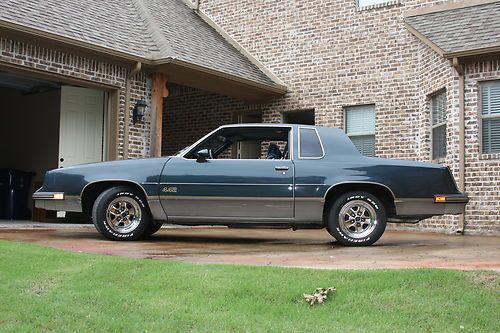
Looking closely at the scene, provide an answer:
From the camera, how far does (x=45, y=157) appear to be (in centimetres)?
1452

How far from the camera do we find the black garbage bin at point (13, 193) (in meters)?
14.3

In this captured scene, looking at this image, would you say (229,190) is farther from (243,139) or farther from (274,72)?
(274,72)

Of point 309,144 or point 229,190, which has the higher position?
point 309,144

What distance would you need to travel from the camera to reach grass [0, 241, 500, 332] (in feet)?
13.5

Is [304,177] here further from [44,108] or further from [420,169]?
[44,108]

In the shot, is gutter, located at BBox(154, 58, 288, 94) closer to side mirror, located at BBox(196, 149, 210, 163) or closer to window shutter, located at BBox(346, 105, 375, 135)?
window shutter, located at BBox(346, 105, 375, 135)

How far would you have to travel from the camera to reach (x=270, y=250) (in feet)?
24.3

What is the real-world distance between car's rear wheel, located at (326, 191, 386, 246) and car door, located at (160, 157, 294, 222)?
57cm

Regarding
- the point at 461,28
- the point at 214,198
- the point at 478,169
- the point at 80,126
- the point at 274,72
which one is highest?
the point at 461,28

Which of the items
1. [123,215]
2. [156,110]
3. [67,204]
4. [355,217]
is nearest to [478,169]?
[355,217]

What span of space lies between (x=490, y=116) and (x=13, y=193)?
10.5m

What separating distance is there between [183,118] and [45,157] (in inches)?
149

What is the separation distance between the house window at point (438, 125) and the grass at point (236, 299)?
7.45m

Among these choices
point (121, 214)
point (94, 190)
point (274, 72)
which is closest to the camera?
point (121, 214)
